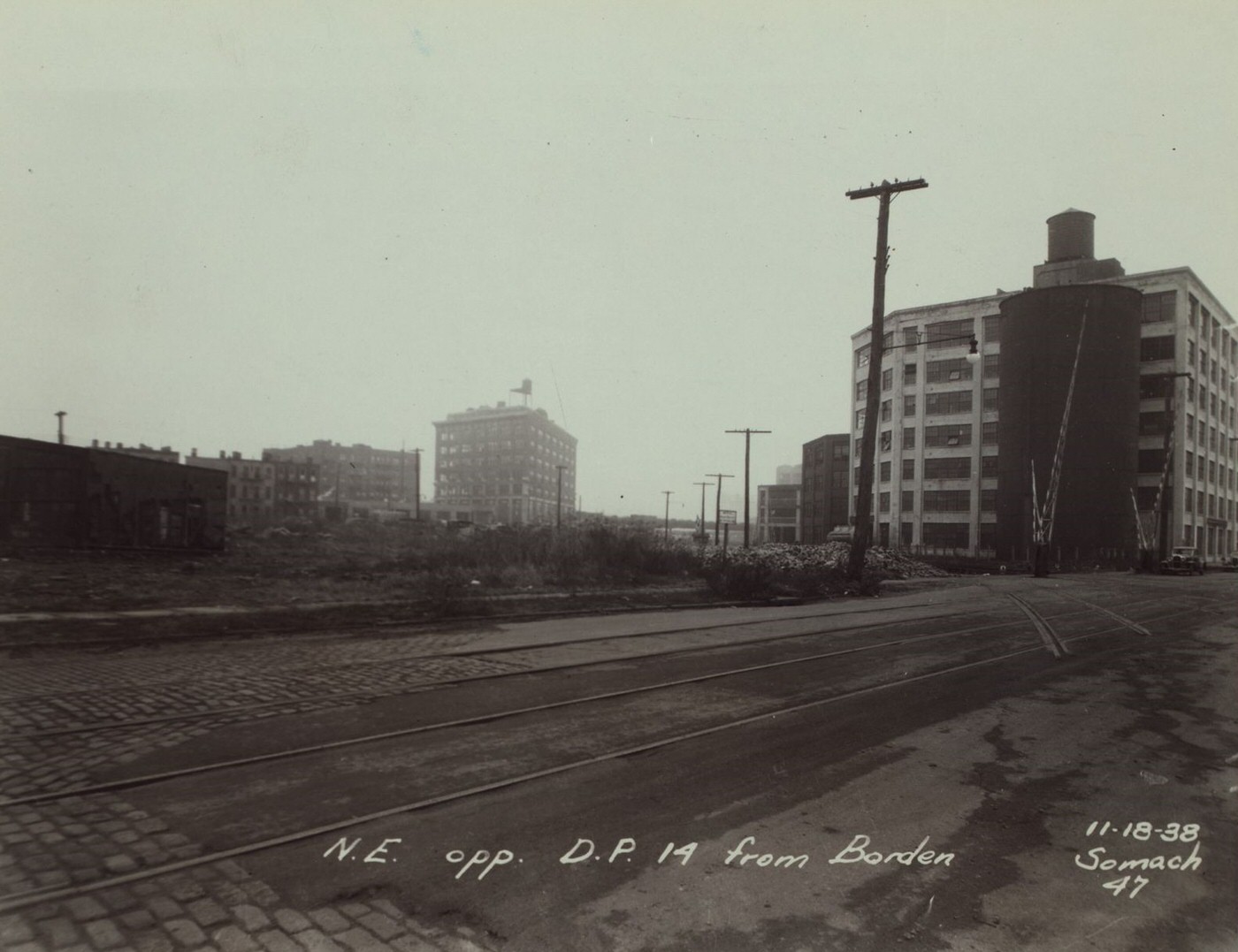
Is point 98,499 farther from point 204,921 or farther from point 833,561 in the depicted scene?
point 833,561

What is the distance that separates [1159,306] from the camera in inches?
2087

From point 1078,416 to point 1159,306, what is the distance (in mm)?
12806

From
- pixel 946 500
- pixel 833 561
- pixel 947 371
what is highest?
pixel 947 371

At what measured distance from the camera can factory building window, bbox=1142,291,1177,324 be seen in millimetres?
52469

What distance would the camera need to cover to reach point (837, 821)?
4.09 metres

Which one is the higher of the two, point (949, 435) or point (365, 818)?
point (949, 435)

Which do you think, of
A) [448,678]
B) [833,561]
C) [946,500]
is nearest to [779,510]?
[946,500]

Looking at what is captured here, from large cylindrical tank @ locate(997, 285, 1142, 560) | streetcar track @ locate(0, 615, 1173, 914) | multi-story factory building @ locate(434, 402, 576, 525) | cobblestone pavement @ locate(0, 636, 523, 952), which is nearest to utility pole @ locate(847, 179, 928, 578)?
streetcar track @ locate(0, 615, 1173, 914)

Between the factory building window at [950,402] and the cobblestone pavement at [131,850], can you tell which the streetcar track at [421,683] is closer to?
the cobblestone pavement at [131,850]

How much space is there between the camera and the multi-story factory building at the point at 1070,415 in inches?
1906

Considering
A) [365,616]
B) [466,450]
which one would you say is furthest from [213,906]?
[466,450]

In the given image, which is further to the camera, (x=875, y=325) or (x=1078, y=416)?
(x=1078, y=416)

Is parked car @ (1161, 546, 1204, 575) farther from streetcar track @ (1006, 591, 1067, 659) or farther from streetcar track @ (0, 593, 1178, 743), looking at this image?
streetcar track @ (0, 593, 1178, 743)

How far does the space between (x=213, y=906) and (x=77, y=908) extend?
1.87 ft
